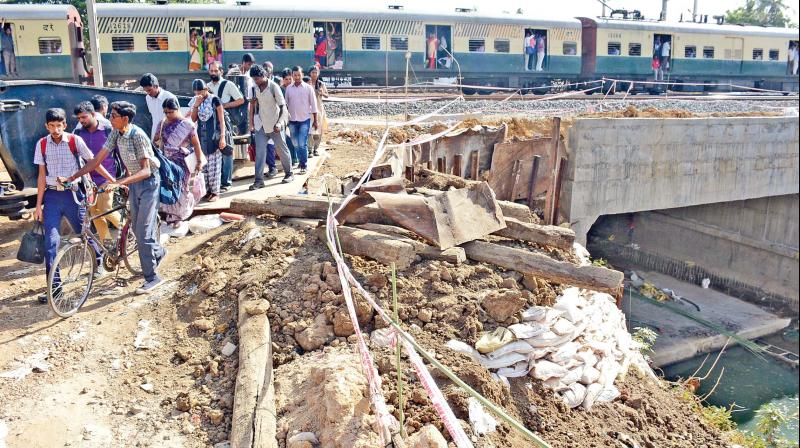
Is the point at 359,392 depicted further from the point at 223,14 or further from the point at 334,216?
the point at 223,14

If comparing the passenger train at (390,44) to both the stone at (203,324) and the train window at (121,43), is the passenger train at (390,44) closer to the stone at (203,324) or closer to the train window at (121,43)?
the train window at (121,43)

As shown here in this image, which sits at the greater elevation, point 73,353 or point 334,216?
point 334,216


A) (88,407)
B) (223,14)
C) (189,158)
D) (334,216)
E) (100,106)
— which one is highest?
(223,14)

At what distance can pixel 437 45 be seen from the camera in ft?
71.7

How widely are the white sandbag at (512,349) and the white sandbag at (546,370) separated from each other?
0.12m

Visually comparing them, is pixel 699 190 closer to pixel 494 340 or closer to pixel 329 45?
pixel 494 340

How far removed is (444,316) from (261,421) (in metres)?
1.61

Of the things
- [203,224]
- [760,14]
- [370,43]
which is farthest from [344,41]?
[760,14]

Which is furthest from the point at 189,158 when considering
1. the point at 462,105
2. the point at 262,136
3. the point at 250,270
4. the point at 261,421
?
the point at 462,105

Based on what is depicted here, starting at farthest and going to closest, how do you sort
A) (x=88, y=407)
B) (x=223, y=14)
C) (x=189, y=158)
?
(x=223, y=14)
(x=189, y=158)
(x=88, y=407)

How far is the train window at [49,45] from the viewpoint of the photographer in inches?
684

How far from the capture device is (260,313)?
4.59m

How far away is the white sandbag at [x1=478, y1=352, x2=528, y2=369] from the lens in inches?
176

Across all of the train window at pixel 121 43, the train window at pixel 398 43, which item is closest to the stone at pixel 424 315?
the train window at pixel 121 43
